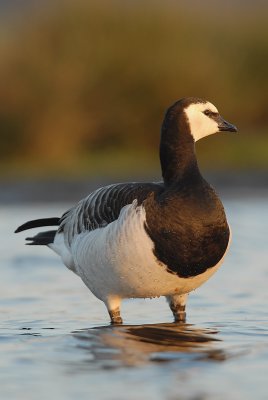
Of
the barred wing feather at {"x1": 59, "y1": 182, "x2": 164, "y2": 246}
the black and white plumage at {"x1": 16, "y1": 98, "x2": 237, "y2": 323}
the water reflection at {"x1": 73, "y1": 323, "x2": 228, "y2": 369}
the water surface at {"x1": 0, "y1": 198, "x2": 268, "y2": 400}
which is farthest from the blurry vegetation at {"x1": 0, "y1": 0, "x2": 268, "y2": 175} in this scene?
the water reflection at {"x1": 73, "y1": 323, "x2": 228, "y2": 369}

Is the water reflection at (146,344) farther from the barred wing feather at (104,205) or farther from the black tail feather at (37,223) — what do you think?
the black tail feather at (37,223)

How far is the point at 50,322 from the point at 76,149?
11.9 m

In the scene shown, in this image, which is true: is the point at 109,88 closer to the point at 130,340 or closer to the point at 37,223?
the point at 37,223

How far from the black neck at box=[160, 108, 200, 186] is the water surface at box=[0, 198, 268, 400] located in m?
1.12

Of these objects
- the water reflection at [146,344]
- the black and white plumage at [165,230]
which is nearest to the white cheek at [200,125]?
the black and white plumage at [165,230]

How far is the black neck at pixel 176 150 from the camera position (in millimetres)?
7926

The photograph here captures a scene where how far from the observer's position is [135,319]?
866cm

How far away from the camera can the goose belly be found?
7543 mm

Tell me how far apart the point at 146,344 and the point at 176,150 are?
1380 millimetres

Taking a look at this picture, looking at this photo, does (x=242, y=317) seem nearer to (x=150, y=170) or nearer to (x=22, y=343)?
(x=22, y=343)

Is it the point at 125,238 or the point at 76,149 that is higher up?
the point at 76,149

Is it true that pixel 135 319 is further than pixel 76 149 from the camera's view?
No

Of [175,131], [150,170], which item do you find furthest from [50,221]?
[150,170]

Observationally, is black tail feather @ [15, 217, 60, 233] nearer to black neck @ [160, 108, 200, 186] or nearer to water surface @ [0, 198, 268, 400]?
water surface @ [0, 198, 268, 400]
